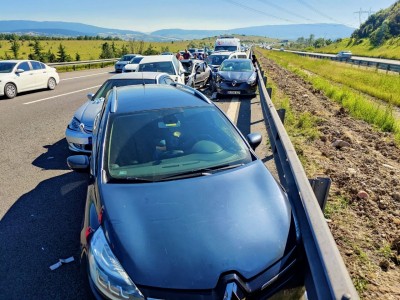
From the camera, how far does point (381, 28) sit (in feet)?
245

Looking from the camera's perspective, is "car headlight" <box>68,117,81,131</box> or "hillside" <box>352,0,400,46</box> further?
"hillside" <box>352,0,400,46</box>

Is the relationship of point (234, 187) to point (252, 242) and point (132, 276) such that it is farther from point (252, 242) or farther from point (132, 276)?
point (132, 276)

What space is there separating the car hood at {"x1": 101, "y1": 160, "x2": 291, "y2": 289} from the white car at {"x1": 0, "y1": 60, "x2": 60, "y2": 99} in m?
13.7

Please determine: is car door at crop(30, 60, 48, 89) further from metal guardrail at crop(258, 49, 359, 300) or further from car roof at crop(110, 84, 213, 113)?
metal guardrail at crop(258, 49, 359, 300)

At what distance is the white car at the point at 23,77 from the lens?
13897 mm

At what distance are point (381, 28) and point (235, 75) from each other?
3077 inches

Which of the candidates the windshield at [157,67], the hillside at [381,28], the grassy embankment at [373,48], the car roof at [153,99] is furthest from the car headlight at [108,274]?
the hillside at [381,28]

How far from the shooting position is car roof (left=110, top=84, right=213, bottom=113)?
12.7 ft

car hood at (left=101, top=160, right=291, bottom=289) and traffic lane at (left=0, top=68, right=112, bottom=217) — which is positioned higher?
car hood at (left=101, top=160, right=291, bottom=289)

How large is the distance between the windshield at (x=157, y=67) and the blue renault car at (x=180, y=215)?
7.84 meters

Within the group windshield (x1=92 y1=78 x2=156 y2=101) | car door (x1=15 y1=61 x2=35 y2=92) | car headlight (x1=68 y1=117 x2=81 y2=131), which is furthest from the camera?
car door (x1=15 y1=61 x2=35 y2=92)

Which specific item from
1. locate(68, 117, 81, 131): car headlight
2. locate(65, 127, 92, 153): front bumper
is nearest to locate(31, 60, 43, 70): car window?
locate(68, 117, 81, 131): car headlight

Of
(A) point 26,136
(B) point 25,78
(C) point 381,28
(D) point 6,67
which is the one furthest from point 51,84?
(C) point 381,28

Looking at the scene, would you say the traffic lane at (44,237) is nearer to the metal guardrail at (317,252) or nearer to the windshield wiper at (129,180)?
the windshield wiper at (129,180)
